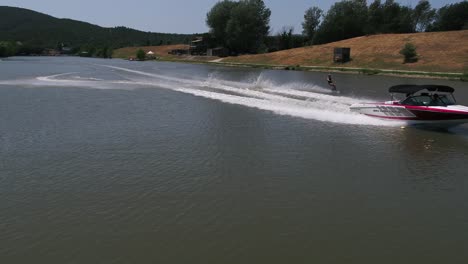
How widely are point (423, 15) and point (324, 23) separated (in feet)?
101

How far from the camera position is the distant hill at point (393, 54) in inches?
2426

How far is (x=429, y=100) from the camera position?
2008 cm

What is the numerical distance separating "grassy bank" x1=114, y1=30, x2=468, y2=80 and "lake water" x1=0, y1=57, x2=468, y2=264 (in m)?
38.9

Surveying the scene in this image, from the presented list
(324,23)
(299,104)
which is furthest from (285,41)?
(299,104)

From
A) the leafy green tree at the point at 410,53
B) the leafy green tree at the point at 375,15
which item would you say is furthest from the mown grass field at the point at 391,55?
the leafy green tree at the point at 375,15

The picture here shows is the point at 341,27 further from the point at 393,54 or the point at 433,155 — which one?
the point at 433,155

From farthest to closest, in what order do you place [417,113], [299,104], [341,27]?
[341,27] < [299,104] < [417,113]

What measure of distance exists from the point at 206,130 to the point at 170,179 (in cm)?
745

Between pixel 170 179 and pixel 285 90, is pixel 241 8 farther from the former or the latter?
pixel 170 179

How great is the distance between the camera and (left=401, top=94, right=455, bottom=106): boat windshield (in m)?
19.5

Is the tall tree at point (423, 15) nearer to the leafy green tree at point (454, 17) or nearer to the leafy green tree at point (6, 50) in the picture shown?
the leafy green tree at point (454, 17)

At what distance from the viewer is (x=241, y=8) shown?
12288 centimetres

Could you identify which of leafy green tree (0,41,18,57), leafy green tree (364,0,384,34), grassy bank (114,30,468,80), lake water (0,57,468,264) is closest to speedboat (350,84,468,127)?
lake water (0,57,468,264)

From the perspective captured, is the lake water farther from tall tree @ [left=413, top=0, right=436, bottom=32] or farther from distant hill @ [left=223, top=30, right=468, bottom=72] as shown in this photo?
tall tree @ [left=413, top=0, right=436, bottom=32]
